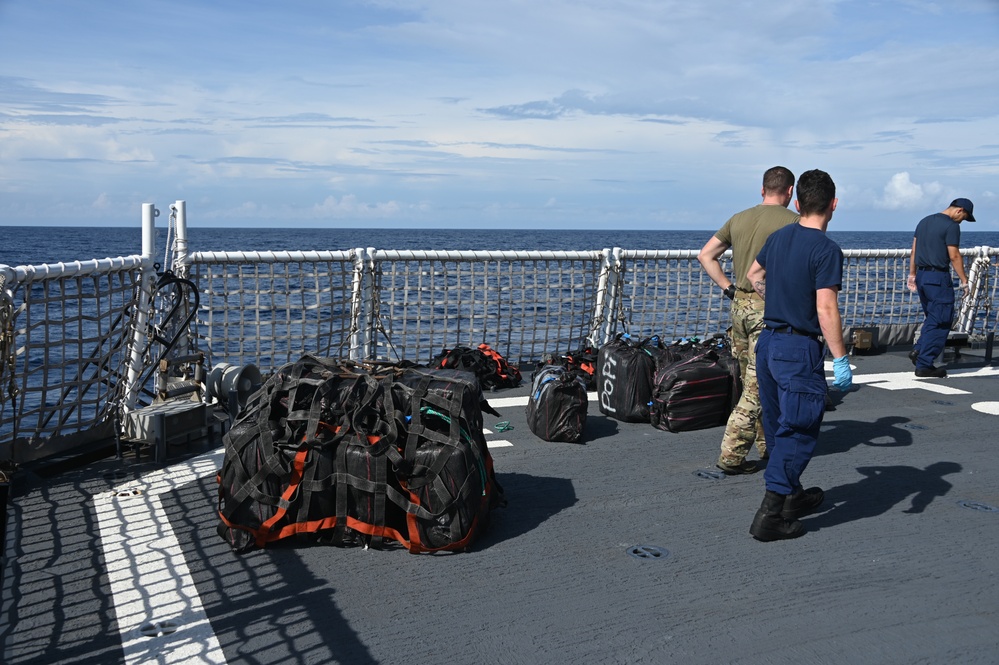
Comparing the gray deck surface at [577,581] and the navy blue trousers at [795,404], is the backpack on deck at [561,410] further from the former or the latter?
the navy blue trousers at [795,404]

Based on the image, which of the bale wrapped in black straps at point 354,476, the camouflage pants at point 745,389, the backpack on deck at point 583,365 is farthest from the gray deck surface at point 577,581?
the backpack on deck at point 583,365

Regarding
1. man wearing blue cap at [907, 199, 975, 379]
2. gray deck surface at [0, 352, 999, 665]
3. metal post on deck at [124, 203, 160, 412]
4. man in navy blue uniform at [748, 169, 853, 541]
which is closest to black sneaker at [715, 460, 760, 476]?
gray deck surface at [0, 352, 999, 665]

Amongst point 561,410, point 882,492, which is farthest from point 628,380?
point 882,492

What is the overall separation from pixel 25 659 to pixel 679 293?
27.3 feet

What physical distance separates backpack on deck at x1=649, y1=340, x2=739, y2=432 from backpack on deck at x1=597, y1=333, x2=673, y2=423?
0.12 metres

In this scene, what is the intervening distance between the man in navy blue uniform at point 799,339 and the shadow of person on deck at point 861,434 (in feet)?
6.09

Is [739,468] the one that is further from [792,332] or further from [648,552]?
[648,552]

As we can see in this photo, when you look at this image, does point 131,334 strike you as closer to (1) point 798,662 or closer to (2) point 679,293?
(1) point 798,662

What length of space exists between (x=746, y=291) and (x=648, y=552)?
218 centimetres

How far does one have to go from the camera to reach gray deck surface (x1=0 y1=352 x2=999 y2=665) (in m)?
3.35

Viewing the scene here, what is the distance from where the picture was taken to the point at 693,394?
22.5ft

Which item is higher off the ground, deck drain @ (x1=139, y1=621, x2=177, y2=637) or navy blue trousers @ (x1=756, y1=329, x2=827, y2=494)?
navy blue trousers @ (x1=756, y1=329, x2=827, y2=494)

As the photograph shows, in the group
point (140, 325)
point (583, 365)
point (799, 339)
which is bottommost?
point (583, 365)

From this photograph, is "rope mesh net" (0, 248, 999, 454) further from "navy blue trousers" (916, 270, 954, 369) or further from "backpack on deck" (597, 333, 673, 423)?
"backpack on deck" (597, 333, 673, 423)
